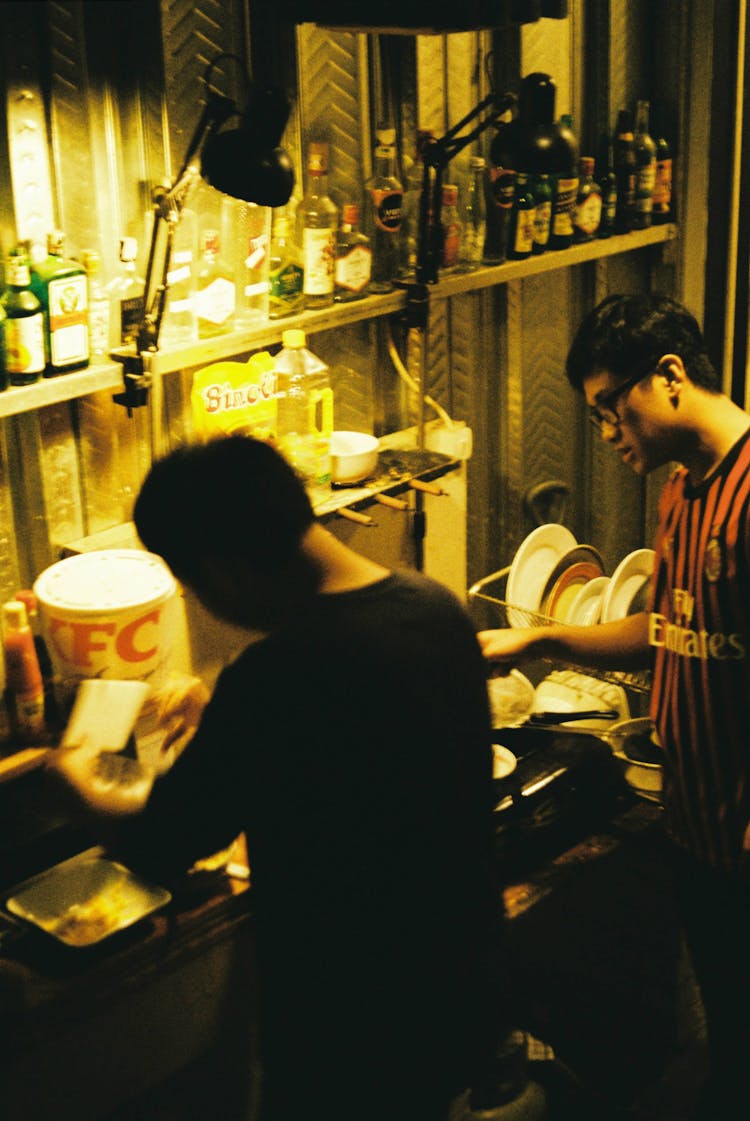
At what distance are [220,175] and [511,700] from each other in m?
1.60

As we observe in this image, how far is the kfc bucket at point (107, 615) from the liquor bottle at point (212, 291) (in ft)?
1.67

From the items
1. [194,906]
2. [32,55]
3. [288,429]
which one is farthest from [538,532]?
[32,55]

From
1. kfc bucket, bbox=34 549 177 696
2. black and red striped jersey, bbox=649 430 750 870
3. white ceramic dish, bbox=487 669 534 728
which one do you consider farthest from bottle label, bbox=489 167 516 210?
kfc bucket, bbox=34 549 177 696

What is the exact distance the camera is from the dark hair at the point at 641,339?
8.88 feet

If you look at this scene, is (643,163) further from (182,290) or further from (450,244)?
(182,290)

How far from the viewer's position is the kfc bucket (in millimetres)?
2564

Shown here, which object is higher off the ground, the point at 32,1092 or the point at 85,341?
the point at 85,341

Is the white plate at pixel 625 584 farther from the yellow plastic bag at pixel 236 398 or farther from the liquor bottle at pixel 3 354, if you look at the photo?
the liquor bottle at pixel 3 354

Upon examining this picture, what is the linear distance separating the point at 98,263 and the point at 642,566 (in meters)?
1.76

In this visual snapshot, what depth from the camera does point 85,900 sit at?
2646 mm

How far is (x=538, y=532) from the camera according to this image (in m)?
3.75

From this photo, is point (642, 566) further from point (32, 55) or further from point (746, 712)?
point (32, 55)

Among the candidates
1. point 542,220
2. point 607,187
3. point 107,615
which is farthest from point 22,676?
point 607,187

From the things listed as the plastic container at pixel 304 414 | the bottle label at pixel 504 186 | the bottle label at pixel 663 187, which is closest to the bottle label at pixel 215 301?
the plastic container at pixel 304 414
